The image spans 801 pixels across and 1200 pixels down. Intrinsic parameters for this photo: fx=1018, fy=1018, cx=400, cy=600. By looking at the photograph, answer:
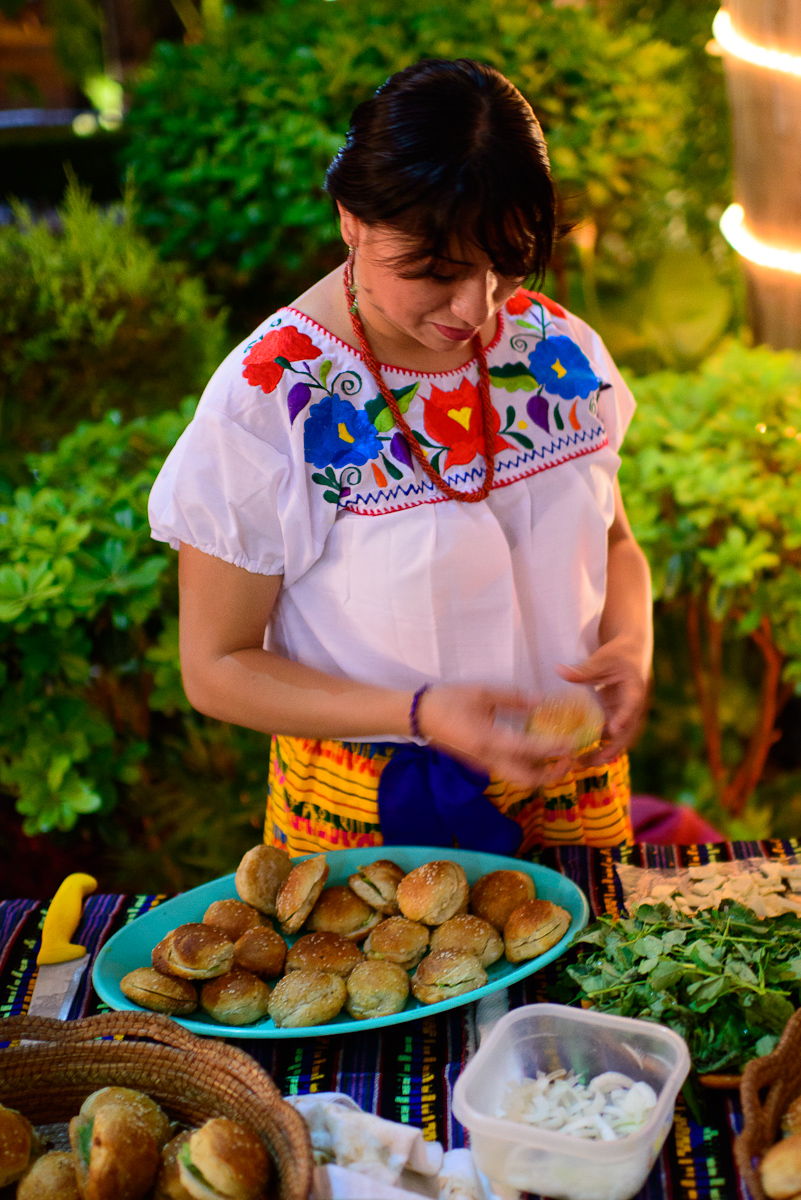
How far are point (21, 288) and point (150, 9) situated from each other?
3.21m

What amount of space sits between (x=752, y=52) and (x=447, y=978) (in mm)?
2433

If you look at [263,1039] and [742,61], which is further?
[742,61]

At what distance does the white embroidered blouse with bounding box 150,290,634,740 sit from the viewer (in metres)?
1.26

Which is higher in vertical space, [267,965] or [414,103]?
[414,103]

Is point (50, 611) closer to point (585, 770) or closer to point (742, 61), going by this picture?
point (585, 770)

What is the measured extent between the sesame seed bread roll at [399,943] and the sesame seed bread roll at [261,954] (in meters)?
0.10

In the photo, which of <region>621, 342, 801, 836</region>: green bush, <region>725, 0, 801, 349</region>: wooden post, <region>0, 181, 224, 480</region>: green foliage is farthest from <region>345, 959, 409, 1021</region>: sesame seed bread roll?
<region>725, 0, 801, 349</region>: wooden post

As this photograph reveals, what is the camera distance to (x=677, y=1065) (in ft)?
3.09

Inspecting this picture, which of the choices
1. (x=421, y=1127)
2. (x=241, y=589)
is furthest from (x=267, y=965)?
(x=241, y=589)

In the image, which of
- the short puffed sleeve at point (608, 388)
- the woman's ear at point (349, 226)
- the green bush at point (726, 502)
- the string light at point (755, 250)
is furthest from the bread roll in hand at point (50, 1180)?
the string light at point (755, 250)

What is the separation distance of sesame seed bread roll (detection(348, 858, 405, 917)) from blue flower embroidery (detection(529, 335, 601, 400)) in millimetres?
696

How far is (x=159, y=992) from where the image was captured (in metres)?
1.11

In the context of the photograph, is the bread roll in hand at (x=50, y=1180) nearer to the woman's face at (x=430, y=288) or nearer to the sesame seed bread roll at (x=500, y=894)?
the sesame seed bread roll at (x=500, y=894)

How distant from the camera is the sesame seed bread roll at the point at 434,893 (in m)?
1.21
